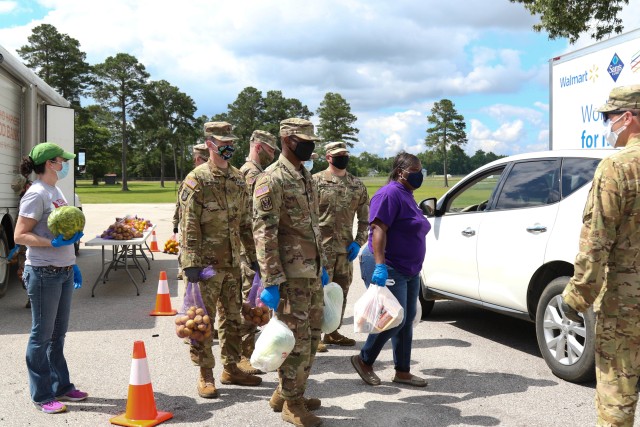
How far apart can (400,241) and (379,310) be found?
60 centimetres

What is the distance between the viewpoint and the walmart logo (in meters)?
7.45

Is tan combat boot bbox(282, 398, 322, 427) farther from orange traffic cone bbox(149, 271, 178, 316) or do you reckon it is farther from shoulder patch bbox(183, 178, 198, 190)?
orange traffic cone bbox(149, 271, 178, 316)

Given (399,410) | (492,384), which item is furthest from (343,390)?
(492,384)

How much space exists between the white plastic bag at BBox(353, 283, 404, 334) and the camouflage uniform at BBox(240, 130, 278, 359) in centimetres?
117

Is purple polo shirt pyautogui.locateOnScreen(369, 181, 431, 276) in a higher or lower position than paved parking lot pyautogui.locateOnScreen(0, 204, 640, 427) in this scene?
higher

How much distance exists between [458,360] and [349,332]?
1489mm

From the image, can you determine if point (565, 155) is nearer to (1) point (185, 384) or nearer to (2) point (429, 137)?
(1) point (185, 384)

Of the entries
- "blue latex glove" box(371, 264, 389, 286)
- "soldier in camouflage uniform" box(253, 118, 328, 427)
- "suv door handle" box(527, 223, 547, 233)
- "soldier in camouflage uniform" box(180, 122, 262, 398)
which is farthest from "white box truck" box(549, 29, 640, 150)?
"soldier in camouflage uniform" box(180, 122, 262, 398)

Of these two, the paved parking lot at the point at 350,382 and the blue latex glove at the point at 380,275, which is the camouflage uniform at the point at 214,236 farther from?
the blue latex glove at the point at 380,275

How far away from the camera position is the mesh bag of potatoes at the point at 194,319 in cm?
471

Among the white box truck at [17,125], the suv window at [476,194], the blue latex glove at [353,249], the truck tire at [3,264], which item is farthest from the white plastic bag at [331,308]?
the truck tire at [3,264]

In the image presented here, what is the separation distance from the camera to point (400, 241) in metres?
4.99

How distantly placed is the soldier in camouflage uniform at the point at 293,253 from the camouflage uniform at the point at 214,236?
848mm

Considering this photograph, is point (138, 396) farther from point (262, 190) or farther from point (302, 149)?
point (302, 149)
